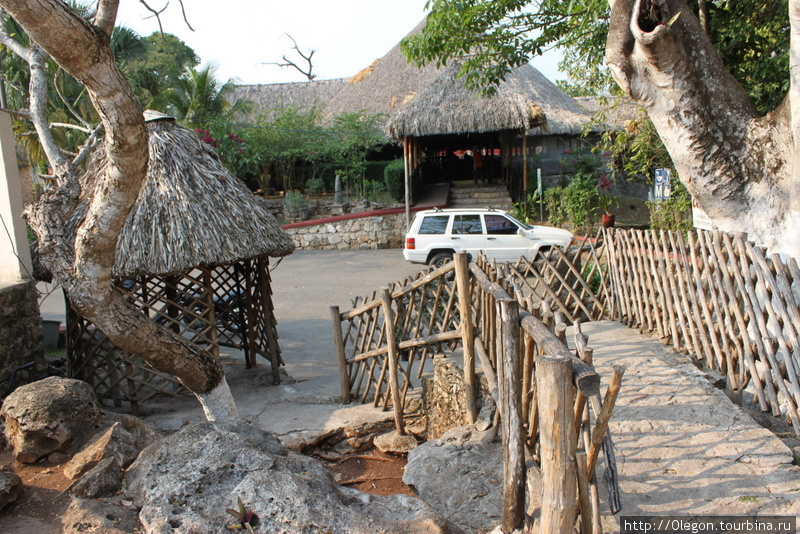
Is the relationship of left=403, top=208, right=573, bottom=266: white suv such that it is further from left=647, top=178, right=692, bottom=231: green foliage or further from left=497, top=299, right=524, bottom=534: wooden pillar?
left=497, top=299, right=524, bottom=534: wooden pillar

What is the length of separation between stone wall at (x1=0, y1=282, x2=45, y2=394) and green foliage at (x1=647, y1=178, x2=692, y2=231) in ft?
33.7

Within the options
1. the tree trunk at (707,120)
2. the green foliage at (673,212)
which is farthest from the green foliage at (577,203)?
the tree trunk at (707,120)

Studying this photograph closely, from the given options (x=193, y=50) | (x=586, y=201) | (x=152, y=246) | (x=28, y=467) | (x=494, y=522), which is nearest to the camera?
(x=494, y=522)

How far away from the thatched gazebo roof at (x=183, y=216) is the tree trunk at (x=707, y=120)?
4260mm

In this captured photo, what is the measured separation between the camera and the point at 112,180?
3.45 m

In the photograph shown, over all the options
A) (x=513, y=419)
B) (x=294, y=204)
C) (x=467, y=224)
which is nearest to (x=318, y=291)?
(x=467, y=224)

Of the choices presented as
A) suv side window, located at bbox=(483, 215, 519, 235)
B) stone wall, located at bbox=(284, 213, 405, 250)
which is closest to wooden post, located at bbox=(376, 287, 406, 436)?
suv side window, located at bbox=(483, 215, 519, 235)

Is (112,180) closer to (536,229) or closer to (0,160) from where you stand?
(0,160)

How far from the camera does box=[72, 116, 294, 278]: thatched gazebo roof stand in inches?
231

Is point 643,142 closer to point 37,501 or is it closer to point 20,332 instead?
point 20,332

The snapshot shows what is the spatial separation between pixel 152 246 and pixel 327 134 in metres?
16.1

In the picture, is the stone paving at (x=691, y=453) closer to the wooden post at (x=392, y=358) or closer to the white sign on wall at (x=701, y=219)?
the wooden post at (x=392, y=358)

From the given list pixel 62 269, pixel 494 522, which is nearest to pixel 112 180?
pixel 62 269

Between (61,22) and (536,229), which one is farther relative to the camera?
(536,229)
